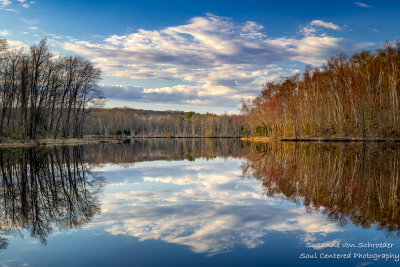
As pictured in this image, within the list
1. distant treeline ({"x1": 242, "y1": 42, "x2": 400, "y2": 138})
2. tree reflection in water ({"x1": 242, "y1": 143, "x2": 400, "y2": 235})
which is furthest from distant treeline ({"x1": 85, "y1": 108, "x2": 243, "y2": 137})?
tree reflection in water ({"x1": 242, "y1": 143, "x2": 400, "y2": 235})

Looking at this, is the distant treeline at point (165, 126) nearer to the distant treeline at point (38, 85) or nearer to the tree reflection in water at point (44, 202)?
the distant treeline at point (38, 85)

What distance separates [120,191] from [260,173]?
805 centimetres

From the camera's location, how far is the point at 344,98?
57.5 m

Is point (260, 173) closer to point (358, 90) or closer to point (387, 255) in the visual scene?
point (387, 255)

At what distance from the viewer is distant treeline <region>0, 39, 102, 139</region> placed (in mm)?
42219

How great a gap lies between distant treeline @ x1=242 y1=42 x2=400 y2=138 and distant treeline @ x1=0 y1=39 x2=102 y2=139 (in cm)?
3822

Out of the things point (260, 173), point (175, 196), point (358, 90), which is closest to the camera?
point (175, 196)

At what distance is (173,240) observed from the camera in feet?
21.1

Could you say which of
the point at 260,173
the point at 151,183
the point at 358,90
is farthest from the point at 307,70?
the point at 151,183

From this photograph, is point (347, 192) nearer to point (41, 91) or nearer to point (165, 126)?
point (41, 91)

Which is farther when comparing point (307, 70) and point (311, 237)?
point (307, 70)

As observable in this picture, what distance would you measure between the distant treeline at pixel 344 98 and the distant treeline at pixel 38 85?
38223 mm

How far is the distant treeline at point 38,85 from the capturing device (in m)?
42.2

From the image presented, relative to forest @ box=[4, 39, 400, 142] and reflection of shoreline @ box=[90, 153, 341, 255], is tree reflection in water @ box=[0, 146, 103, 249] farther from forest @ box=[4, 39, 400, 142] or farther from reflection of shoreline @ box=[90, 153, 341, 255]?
forest @ box=[4, 39, 400, 142]
